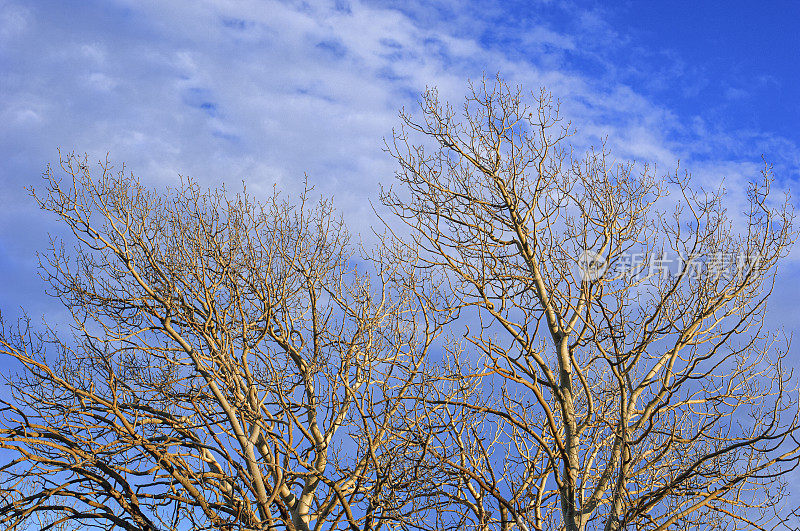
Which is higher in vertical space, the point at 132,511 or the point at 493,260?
the point at 493,260

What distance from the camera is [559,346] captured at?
9258 mm

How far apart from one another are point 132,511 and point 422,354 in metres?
4.40

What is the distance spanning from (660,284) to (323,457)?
543 cm

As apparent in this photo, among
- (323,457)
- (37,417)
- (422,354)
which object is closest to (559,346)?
(422,354)

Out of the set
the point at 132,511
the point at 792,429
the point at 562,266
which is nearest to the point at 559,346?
the point at 562,266

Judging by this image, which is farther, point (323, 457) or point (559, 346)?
point (323, 457)

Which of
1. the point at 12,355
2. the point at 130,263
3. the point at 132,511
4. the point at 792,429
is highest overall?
the point at 130,263

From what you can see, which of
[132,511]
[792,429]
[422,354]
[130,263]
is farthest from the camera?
[130,263]

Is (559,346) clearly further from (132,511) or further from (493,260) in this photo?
(132,511)

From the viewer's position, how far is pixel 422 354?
400 inches

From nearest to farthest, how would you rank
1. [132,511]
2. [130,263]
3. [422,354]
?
[132,511]
[422,354]
[130,263]

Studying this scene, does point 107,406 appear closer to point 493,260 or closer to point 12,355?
point 12,355

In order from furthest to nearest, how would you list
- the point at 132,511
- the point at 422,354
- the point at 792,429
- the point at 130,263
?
the point at 130,263 → the point at 422,354 → the point at 132,511 → the point at 792,429

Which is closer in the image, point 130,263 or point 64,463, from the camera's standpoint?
point 64,463
